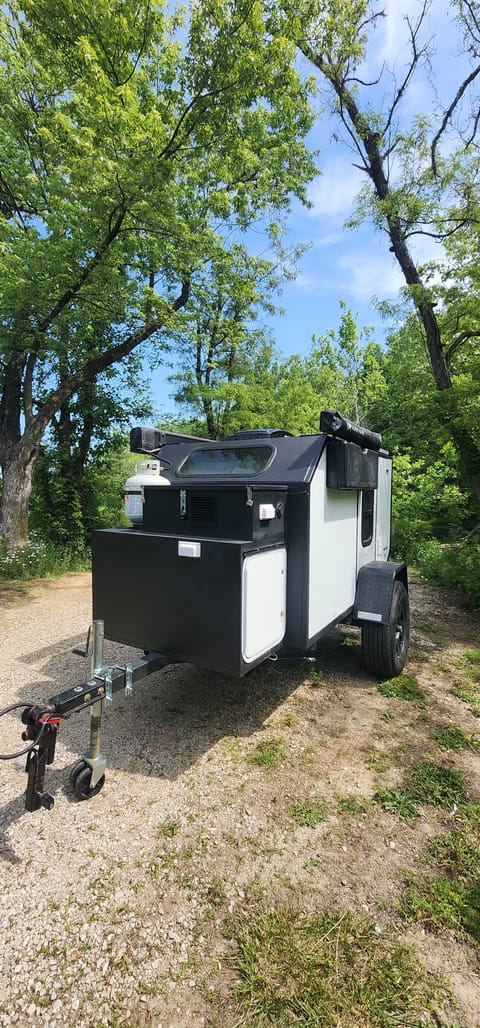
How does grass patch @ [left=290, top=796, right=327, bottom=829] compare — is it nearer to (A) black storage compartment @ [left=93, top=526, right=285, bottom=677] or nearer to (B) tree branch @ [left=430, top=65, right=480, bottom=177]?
(A) black storage compartment @ [left=93, top=526, right=285, bottom=677]

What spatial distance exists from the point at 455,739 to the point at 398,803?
86 cm

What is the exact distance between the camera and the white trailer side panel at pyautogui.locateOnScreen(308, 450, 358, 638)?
111 inches

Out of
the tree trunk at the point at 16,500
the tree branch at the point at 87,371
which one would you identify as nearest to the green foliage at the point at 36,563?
the tree trunk at the point at 16,500

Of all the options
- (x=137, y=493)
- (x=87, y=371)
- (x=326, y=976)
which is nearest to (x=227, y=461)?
(x=137, y=493)

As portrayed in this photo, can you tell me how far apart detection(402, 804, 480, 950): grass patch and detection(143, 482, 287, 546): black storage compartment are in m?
1.68

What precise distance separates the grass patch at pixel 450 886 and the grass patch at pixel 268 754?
0.92 meters

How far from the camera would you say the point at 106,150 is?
5773mm

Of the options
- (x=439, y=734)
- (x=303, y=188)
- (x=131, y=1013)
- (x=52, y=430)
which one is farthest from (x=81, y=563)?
(x=303, y=188)

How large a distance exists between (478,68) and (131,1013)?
12558 millimetres

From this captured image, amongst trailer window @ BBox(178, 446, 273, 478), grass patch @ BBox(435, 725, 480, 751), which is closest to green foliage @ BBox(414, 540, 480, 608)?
grass patch @ BBox(435, 725, 480, 751)

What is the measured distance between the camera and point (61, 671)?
405 centimetres

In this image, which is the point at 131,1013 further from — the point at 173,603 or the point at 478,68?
the point at 478,68

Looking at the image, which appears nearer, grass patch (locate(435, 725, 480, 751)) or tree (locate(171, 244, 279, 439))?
grass patch (locate(435, 725, 480, 751))

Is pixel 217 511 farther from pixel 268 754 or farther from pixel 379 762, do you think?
pixel 379 762
